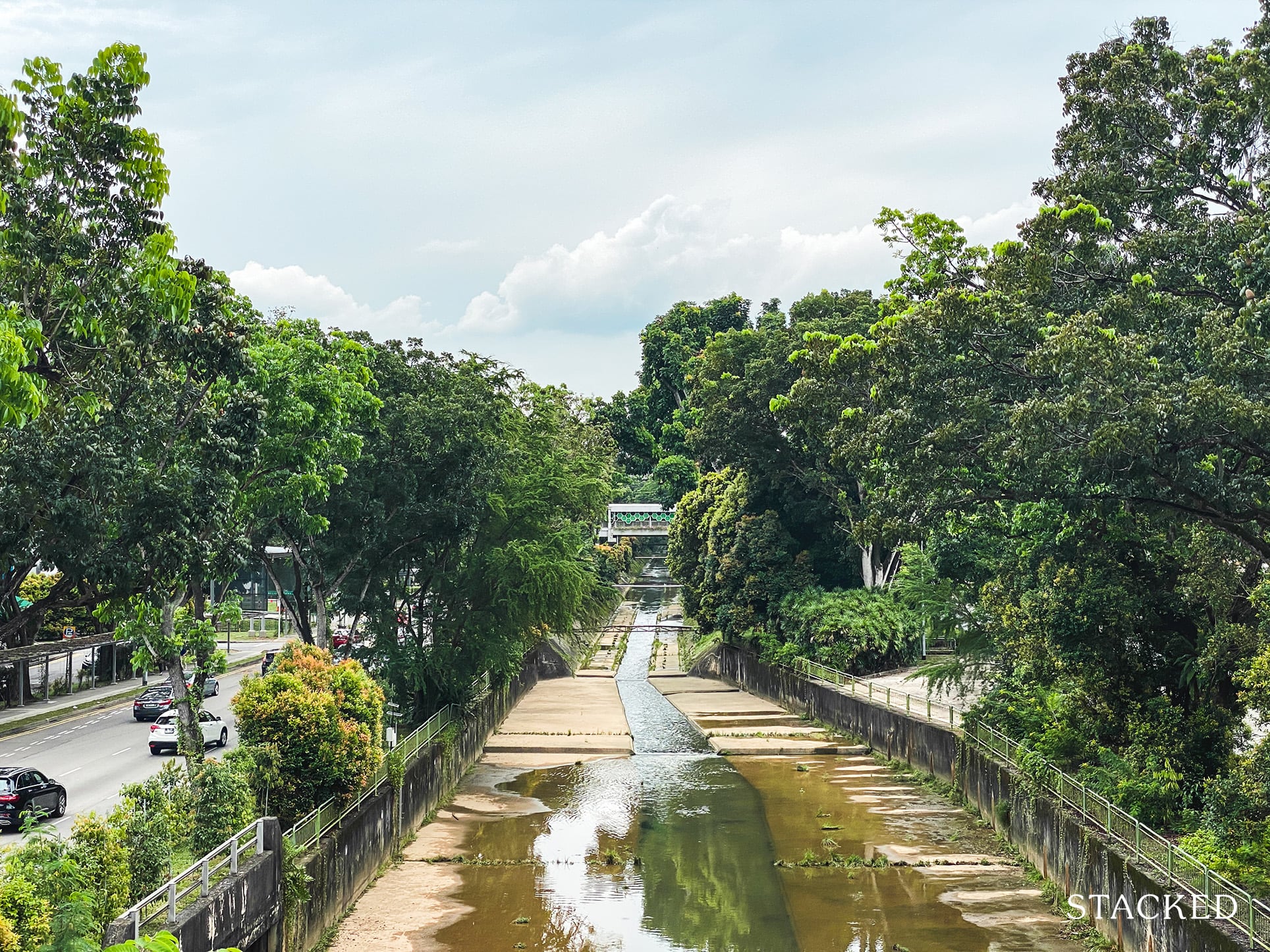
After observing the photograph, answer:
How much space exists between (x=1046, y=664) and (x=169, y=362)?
16.1m

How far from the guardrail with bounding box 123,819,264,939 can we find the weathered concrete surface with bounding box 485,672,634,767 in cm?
1950

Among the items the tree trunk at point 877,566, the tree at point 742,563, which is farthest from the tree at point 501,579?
the tree trunk at point 877,566

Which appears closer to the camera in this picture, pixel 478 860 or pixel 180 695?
pixel 180 695

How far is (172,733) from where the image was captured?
1150 inches

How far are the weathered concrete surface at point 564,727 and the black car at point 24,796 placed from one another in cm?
1389

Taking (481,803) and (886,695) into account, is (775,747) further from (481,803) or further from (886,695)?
(481,803)

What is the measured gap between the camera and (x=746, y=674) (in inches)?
2127

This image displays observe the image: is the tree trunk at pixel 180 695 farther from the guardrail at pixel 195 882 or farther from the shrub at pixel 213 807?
the guardrail at pixel 195 882

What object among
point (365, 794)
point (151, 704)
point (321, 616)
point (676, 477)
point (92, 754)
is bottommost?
point (92, 754)

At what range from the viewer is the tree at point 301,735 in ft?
57.3

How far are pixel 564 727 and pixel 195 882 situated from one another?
29538 millimetres

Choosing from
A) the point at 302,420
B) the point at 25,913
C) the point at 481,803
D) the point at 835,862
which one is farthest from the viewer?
the point at 481,803

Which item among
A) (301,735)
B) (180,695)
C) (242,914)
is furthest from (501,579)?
(242,914)

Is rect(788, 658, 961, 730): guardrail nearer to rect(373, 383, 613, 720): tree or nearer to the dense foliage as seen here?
the dense foliage
